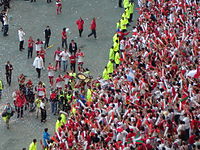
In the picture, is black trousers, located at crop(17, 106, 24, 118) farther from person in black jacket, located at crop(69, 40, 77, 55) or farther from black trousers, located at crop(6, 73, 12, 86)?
person in black jacket, located at crop(69, 40, 77, 55)

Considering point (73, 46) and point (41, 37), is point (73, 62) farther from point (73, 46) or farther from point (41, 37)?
point (41, 37)

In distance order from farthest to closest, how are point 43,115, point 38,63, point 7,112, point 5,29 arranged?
point 5,29, point 38,63, point 43,115, point 7,112

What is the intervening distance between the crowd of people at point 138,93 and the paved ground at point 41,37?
0.84m

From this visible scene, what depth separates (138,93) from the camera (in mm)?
22750

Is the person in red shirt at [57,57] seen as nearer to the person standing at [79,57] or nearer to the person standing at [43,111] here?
the person standing at [79,57]

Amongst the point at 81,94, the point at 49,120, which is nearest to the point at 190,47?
the point at 81,94

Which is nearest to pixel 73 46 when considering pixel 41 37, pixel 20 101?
pixel 41 37

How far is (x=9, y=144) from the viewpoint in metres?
25.7

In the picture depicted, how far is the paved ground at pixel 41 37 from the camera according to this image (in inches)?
1048

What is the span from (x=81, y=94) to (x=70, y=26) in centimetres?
1122

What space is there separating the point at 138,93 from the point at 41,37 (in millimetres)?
14269

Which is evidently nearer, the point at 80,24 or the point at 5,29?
the point at 80,24

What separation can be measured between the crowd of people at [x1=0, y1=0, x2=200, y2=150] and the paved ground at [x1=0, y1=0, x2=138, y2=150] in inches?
33.0

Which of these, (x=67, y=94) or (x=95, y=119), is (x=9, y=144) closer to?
(x=67, y=94)
